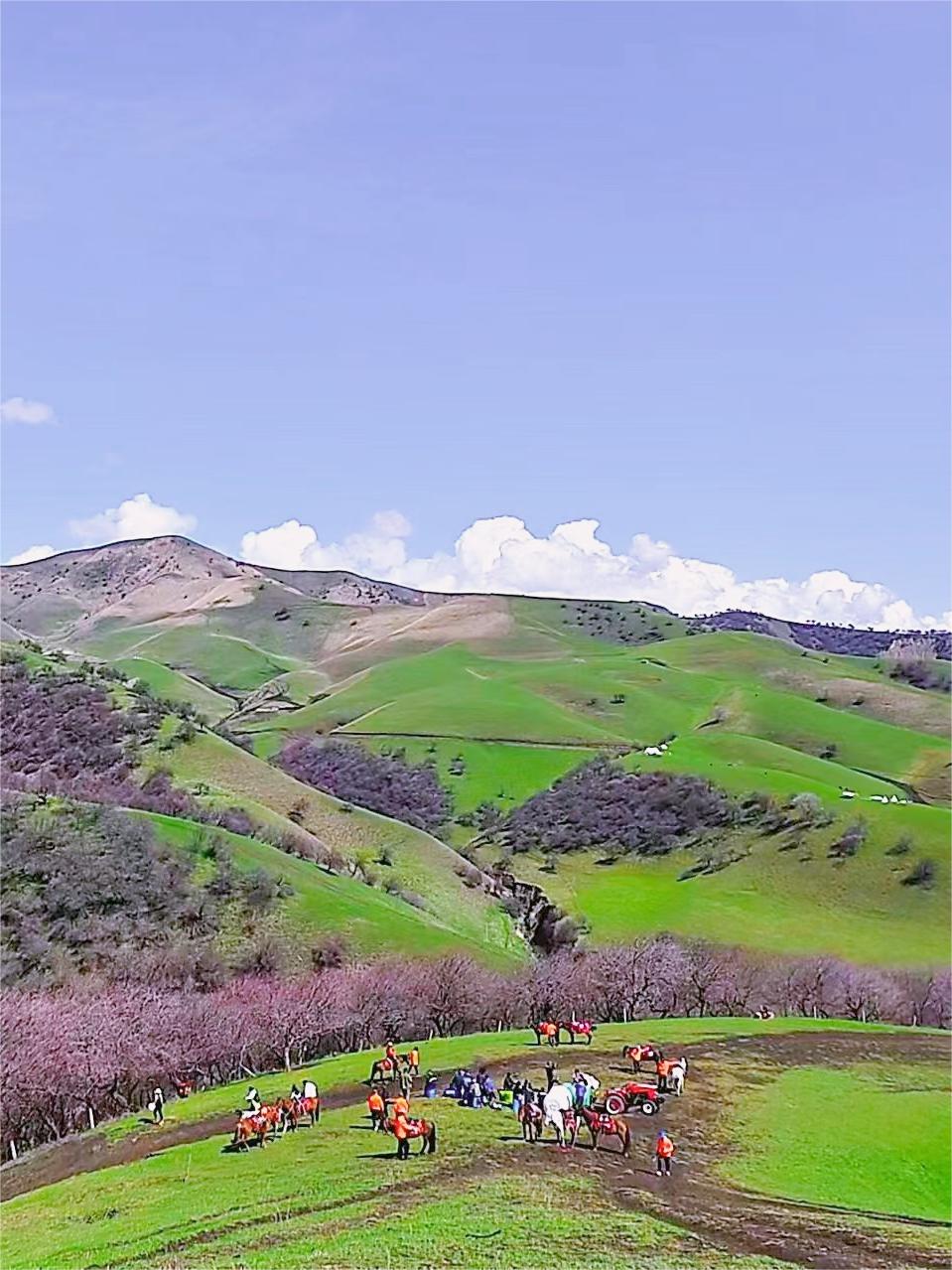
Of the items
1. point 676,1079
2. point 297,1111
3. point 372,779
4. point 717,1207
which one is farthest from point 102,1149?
point 372,779

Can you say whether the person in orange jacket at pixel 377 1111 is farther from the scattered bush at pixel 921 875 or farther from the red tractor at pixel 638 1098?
the scattered bush at pixel 921 875

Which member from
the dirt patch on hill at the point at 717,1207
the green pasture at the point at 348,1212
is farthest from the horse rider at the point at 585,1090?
the green pasture at the point at 348,1212

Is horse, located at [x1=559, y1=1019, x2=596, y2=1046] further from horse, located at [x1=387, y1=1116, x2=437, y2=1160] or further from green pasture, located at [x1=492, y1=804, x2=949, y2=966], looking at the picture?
green pasture, located at [x1=492, y1=804, x2=949, y2=966]

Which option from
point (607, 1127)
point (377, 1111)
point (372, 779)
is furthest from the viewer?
point (372, 779)

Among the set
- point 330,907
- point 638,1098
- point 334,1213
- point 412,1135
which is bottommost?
point 638,1098

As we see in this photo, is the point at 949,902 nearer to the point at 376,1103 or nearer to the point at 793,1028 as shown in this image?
the point at 793,1028

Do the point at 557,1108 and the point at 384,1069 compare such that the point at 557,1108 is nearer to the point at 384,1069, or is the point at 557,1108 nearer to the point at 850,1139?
the point at 850,1139

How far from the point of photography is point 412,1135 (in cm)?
3316

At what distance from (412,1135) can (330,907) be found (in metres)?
46.6

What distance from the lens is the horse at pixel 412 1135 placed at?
1287 inches

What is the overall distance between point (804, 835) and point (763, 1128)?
282 feet

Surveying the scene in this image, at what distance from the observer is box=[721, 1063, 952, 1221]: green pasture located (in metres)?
34.4

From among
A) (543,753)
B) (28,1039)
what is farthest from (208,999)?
(543,753)

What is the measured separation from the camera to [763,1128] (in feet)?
132
